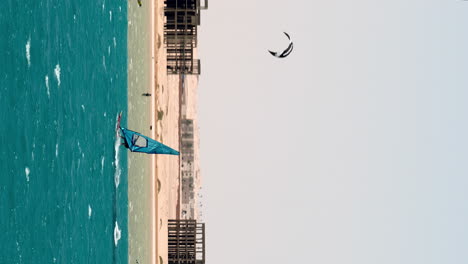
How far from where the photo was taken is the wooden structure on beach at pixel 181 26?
58875 millimetres

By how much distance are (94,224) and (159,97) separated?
23556mm

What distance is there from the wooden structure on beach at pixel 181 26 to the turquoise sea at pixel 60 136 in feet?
62.3

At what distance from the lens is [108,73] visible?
38.1 metres

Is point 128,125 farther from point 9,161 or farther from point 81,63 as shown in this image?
point 9,161

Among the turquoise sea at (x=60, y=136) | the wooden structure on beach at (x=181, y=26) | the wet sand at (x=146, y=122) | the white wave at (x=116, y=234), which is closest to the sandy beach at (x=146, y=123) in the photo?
the wet sand at (x=146, y=122)

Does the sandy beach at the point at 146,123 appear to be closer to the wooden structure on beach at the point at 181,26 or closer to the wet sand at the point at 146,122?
the wet sand at the point at 146,122

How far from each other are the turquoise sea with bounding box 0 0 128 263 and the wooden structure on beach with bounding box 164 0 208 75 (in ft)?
62.3

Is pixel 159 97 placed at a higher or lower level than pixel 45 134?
higher

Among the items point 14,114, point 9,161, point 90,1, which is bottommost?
point 9,161

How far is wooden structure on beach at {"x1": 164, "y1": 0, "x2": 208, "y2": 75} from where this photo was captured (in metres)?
58.9

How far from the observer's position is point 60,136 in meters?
26.8

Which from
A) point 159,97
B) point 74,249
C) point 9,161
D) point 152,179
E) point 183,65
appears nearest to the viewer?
point 9,161

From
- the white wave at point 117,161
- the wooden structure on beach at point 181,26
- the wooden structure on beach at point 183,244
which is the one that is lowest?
the wooden structure on beach at point 183,244

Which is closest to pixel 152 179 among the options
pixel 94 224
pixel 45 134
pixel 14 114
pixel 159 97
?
pixel 159 97
